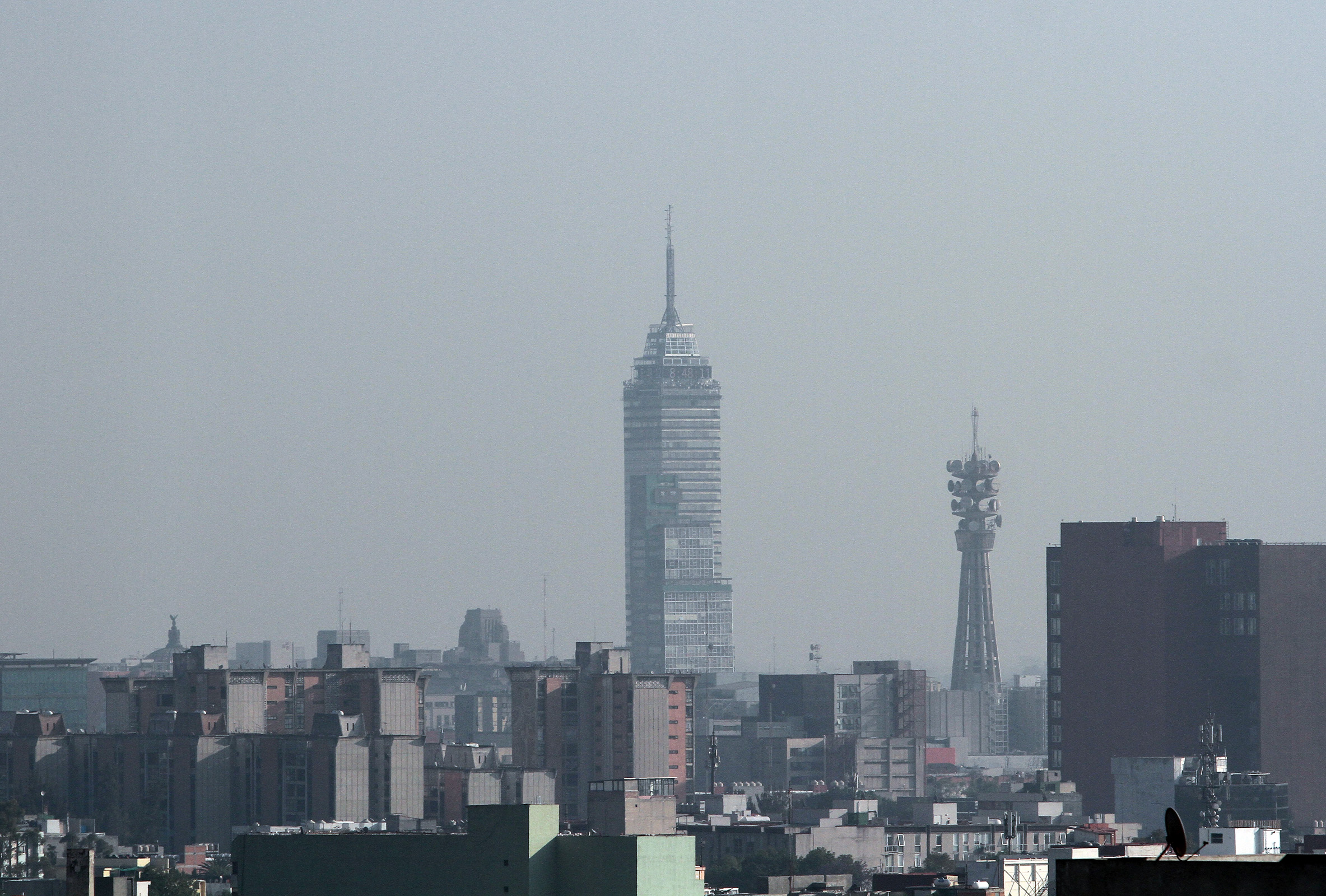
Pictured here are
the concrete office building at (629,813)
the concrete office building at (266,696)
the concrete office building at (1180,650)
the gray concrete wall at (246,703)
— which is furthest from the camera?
the concrete office building at (266,696)

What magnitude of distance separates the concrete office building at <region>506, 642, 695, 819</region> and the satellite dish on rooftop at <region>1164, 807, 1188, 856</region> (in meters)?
130

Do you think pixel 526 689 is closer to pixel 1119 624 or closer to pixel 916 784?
pixel 1119 624

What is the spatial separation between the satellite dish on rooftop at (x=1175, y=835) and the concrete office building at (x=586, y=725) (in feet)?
427

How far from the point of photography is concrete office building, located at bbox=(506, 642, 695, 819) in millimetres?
144000

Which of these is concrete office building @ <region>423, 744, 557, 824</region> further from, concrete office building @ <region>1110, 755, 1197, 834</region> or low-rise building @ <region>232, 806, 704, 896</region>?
low-rise building @ <region>232, 806, 704, 896</region>

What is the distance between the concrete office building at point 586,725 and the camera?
14400 cm

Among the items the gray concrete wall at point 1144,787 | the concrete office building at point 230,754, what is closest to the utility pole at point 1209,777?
the gray concrete wall at point 1144,787

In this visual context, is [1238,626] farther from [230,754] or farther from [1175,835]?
[1175,835]

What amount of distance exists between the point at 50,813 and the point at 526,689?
2973 cm

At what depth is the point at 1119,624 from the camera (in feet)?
438

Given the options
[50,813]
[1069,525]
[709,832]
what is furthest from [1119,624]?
[50,813]

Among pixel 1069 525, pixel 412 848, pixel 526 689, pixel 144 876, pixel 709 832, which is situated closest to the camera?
pixel 412 848

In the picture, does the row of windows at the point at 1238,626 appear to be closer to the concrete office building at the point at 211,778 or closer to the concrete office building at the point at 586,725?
the concrete office building at the point at 586,725

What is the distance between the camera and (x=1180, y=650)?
133m
